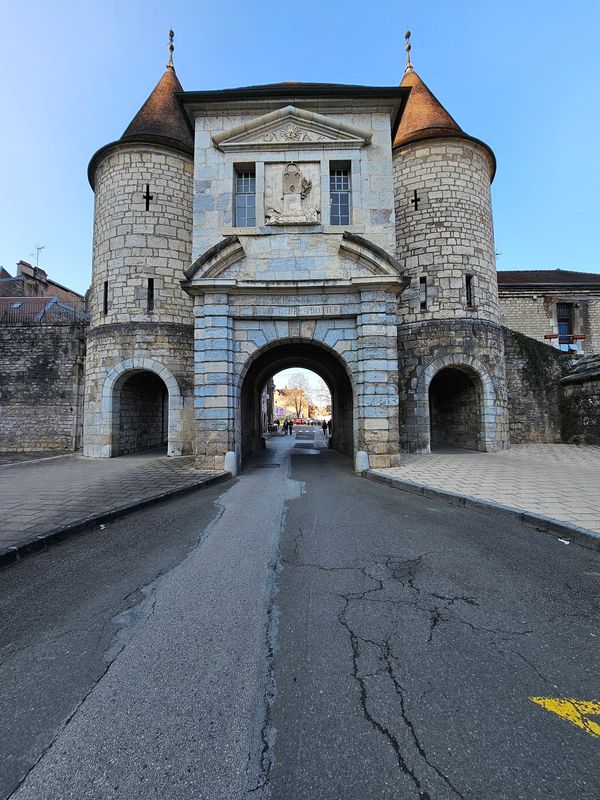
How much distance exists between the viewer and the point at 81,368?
54.1 ft

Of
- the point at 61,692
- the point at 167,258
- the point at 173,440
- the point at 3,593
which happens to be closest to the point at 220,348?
the point at 173,440

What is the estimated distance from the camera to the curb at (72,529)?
3.62 m

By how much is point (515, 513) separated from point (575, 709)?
3.57m

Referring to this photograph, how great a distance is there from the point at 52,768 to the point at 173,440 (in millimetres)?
11643

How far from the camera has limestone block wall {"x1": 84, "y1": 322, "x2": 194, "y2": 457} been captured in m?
12.8

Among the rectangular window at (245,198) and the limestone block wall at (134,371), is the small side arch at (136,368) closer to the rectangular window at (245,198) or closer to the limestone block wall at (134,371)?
the limestone block wall at (134,371)

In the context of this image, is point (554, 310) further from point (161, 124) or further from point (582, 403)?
point (161, 124)

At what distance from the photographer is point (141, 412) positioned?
15.0m

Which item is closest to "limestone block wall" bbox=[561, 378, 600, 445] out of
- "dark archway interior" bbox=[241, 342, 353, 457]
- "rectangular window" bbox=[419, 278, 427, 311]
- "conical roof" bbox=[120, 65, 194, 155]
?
"rectangular window" bbox=[419, 278, 427, 311]

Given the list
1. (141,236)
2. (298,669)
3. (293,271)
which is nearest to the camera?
(298,669)

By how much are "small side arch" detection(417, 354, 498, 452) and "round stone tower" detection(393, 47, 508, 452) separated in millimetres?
35

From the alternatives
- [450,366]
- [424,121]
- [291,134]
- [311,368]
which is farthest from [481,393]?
[424,121]

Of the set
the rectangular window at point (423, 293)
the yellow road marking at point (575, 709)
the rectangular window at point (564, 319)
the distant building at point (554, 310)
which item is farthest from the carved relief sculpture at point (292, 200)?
the rectangular window at point (564, 319)

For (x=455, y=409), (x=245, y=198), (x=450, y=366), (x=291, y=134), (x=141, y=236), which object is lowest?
(x=455, y=409)
